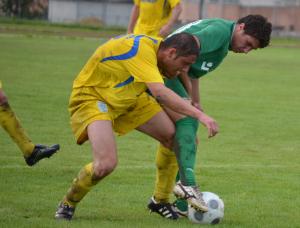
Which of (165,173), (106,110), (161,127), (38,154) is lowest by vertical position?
(38,154)

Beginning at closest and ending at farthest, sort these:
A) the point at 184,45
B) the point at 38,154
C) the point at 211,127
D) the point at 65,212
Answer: the point at 211,127, the point at 184,45, the point at 65,212, the point at 38,154

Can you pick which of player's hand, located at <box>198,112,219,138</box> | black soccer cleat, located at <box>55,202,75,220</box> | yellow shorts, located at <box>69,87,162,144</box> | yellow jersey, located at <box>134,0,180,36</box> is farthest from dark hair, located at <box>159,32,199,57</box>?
yellow jersey, located at <box>134,0,180,36</box>

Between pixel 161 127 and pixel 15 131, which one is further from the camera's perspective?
pixel 15 131

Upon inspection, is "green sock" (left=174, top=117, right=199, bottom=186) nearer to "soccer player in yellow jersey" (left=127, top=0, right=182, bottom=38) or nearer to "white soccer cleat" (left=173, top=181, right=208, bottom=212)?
"white soccer cleat" (left=173, top=181, right=208, bottom=212)

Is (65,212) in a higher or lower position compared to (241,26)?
lower

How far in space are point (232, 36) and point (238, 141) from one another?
517cm

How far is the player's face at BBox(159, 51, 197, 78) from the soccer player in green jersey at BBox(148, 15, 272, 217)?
38 cm

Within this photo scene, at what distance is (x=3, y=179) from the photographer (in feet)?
29.8

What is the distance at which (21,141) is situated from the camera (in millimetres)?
8711

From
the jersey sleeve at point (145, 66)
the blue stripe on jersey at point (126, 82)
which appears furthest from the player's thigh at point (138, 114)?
the jersey sleeve at point (145, 66)

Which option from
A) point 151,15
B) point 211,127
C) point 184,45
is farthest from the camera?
point 151,15

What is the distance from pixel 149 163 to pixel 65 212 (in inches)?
130

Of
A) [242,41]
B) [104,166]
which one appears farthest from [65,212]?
[242,41]

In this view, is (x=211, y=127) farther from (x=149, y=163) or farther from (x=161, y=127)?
(x=149, y=163)
